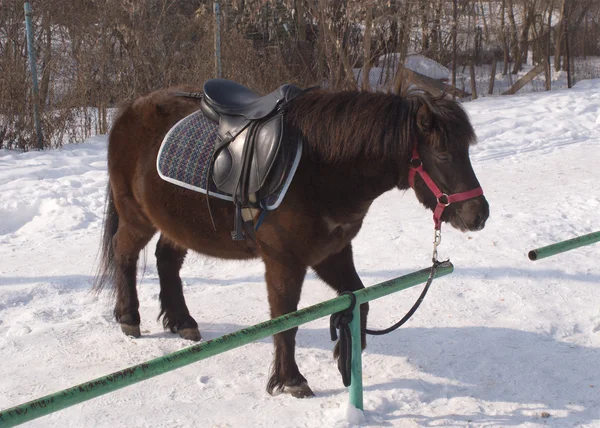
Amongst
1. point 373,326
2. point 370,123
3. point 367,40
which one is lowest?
point 373,326

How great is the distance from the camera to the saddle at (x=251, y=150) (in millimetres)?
2939

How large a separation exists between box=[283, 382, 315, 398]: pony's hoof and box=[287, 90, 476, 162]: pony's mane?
113 cm

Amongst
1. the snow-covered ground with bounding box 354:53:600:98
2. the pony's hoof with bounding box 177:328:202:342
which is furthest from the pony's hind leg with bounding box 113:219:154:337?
the snow-covered ground with bounding box 354:53:600:98

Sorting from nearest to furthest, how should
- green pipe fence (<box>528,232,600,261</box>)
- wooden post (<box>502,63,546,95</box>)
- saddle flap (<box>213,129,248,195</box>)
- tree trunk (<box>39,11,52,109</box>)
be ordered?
1. green pipe fence (<box>528,232,600,261</box>)
2. saddle flap (<box>213,129,248,195</box>)
3. tree trunk (<box>39,11,52,109</box>)
4. wooden post (<box>502,63,546,95</box>)

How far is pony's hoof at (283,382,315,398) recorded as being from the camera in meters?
3.15

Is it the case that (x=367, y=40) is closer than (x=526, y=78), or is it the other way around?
(x=367, y=40)

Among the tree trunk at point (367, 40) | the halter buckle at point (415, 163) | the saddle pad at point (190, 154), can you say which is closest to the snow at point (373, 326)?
the saddle pad at point (190, 154)

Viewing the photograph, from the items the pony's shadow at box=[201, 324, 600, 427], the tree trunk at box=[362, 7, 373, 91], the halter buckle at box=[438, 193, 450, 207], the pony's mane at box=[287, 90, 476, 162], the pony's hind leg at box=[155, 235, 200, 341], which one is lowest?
the pony's shadow at box=[201, 324, 600, 427]

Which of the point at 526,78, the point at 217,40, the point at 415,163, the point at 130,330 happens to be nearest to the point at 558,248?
the point at 415,163

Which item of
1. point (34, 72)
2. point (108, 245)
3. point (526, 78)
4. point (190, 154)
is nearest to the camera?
point (190, 154)

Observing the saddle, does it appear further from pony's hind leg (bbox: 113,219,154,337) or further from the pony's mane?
pony's hind leg (bbox: 113,219,154,337)

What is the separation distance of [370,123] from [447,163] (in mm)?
379

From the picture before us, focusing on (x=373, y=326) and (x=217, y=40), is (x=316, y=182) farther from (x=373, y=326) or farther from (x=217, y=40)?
(x=217, y=40)

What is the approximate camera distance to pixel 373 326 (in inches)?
157
